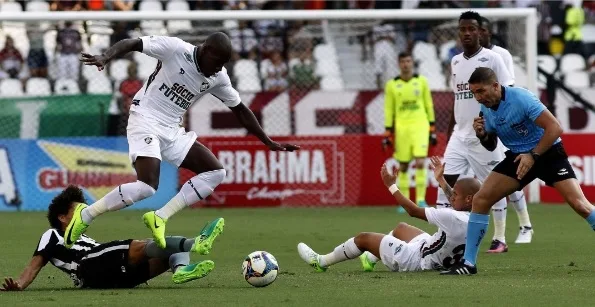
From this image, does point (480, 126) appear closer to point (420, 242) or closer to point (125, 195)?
point (420, 242)

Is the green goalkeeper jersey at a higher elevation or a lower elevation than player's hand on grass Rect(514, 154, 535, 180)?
lower

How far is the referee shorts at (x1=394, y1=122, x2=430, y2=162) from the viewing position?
65.7 ft

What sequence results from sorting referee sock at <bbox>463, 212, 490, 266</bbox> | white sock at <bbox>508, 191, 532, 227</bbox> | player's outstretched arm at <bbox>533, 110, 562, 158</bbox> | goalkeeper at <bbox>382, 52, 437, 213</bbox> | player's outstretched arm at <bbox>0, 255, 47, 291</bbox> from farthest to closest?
goalkeeper at <bbox>382, 52, 437, 213</bbox> → white sock at <bbox>508, 191, 532, 227</bbox> → referee sock at <bbox>463, 212, 490, 266</bbox> → player's outstretched arm at <bbox>533, 110, 562, 158</bbox> → player's outstretched arm at <bbox>0, 255, 47, 291</bbox>

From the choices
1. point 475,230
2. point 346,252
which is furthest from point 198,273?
point 475,230

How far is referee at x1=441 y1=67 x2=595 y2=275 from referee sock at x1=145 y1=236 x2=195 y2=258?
2275mm

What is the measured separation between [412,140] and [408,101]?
0.62m

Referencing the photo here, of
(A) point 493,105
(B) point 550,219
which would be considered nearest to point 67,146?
(B) point 550,219

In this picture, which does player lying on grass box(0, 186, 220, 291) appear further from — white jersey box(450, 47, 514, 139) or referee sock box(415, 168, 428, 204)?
referee sock box(415, 168, 428, 204)

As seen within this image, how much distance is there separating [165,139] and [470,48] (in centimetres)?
359

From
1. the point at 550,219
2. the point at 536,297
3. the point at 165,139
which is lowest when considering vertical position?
the point at 550,219

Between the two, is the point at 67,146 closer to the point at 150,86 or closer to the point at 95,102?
the point at 95,102

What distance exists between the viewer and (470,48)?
13062mm

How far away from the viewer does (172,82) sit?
11195 millimetres

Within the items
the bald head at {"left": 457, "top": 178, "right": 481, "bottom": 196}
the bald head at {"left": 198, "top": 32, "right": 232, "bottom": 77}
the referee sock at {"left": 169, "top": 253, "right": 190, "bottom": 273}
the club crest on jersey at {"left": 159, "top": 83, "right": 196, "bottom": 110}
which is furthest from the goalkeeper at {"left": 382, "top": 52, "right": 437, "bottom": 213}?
the referee sock at {"left": 169, "top": 253, "right": 190, "bottom": 273}
